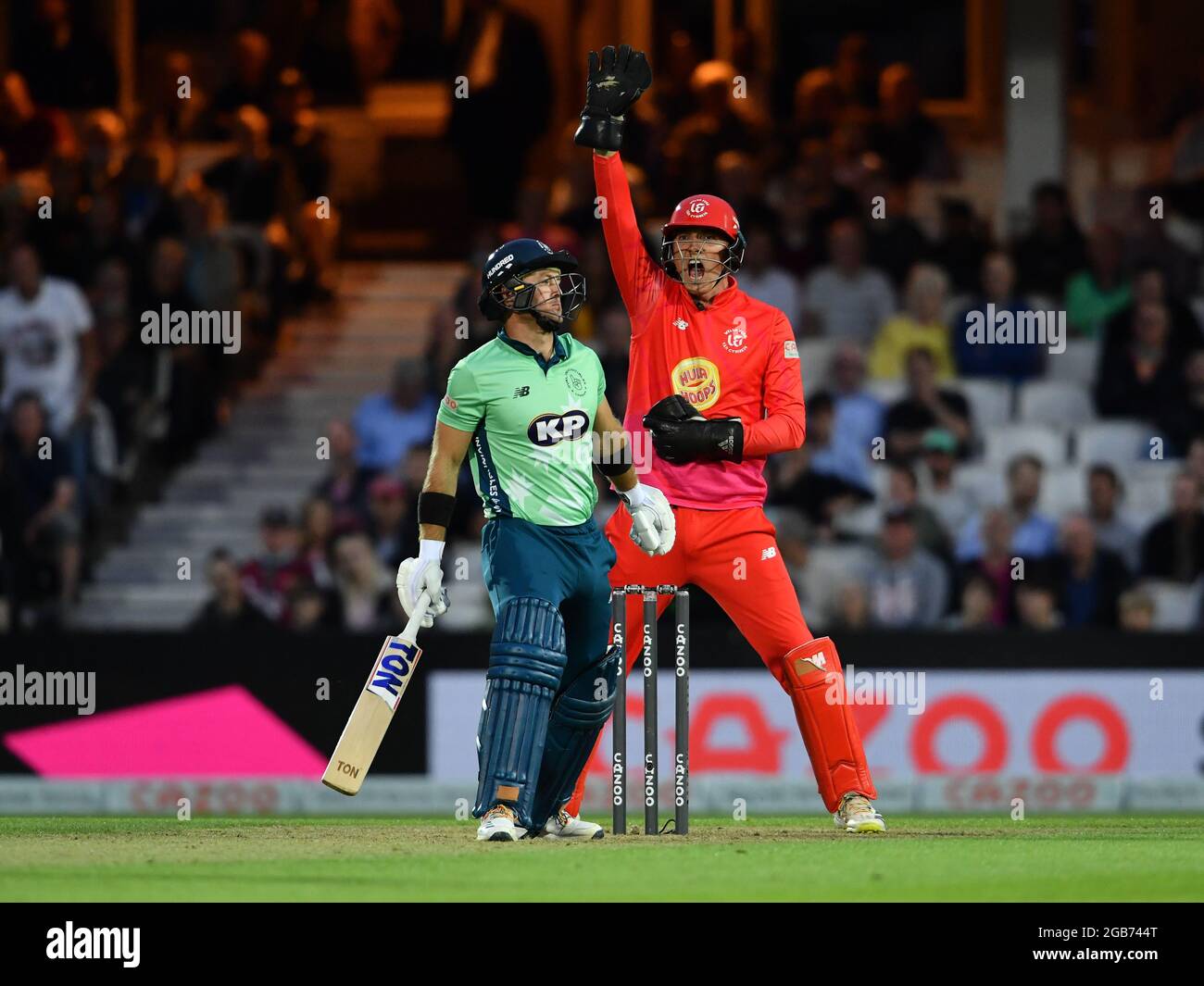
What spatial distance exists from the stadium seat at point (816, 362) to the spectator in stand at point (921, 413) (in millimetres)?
556

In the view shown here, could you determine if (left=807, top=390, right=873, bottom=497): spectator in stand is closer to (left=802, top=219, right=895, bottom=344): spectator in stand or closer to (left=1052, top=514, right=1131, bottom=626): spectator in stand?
(left=802, top=219, right=895, bottom=344): spectator in stand

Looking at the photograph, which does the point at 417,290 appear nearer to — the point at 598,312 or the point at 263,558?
the point at 598,312

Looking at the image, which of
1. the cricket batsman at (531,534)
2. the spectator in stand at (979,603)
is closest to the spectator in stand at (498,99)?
the spectator in stand at (979,603)

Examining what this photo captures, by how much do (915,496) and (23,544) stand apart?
5207mm

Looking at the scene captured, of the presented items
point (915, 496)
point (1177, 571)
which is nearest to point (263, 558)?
point (915, 496)

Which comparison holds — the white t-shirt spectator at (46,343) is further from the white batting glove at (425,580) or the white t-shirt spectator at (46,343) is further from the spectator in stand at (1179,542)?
the white batting glove at (425,580)

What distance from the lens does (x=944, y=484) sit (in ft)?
49.0

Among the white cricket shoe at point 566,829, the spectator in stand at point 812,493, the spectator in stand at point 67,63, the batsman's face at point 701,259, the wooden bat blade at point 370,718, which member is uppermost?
the spectator in stand at point 67,63

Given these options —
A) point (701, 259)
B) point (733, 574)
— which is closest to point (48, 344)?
point (701, 259)

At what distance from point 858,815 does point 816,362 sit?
6.48 meters

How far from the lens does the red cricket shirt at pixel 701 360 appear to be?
966 centimetres

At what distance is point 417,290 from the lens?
18.5 metres

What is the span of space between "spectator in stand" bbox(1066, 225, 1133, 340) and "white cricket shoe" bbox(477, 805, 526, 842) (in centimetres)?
798

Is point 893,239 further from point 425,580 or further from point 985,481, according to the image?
point 425,580
